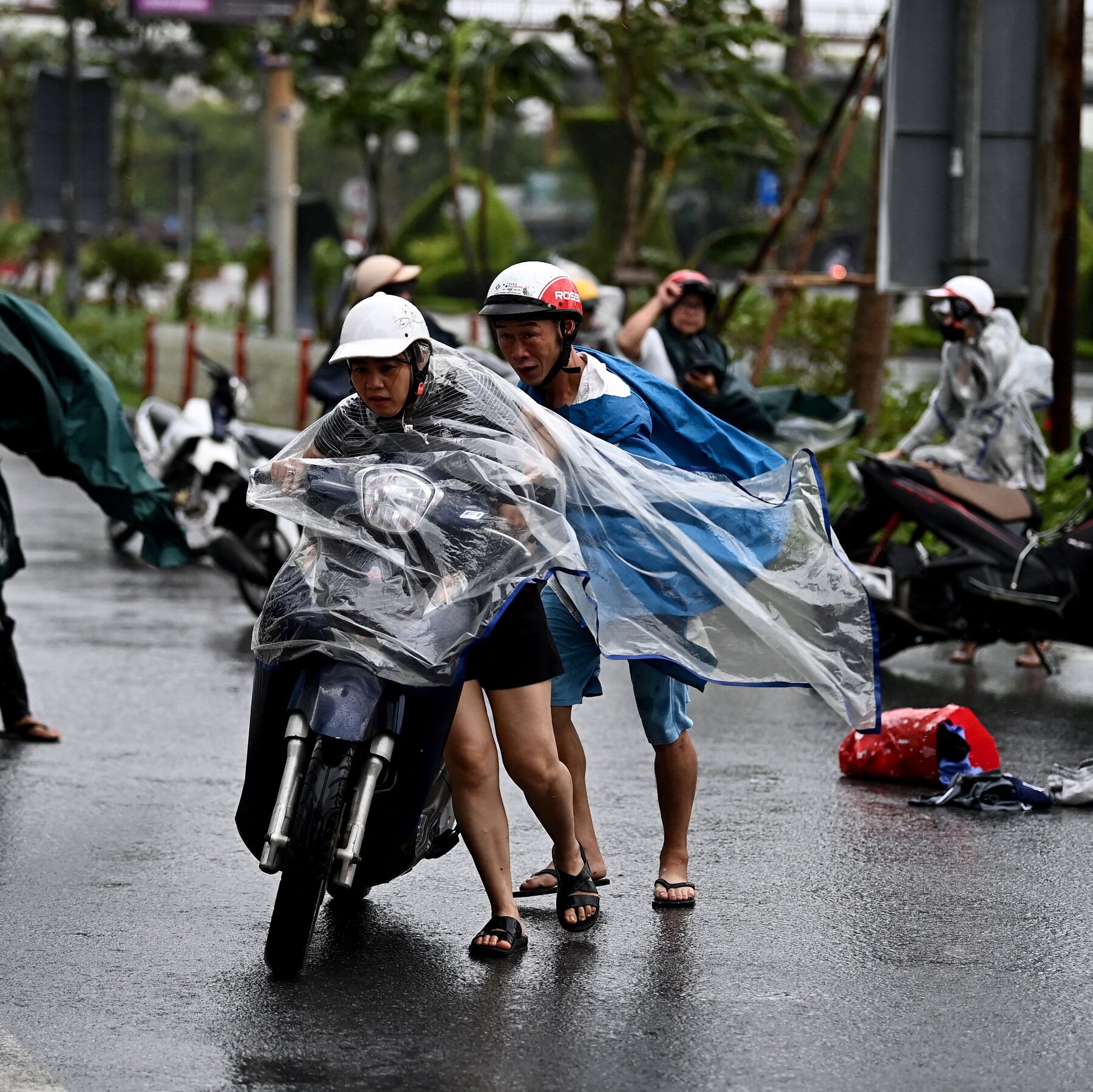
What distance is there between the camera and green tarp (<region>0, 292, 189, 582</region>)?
Answer: 7598 mm

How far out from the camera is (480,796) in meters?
5.07

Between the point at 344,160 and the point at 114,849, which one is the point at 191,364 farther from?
the point at 344,160

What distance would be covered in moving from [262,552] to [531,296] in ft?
20.9

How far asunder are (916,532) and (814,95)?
153 ft

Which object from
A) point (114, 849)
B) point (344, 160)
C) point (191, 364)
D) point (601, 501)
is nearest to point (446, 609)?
point (601, 501)

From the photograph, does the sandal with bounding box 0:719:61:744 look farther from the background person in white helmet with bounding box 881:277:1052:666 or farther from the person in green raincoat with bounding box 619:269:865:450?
the background person in white helmet with bounding box 881:277:1052:666

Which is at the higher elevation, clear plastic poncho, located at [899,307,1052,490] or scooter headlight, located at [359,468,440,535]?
scooter headlight, located at [359,468,440,535]

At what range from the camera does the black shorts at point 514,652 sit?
16.4ft

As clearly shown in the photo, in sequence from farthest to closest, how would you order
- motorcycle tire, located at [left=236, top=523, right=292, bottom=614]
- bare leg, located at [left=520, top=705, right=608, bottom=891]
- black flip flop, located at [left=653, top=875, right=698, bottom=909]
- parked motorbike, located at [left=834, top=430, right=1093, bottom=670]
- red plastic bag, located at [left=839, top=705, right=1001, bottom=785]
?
motorcycle tire, located at [left=236, top=523, right=292, bottom=614], parked motorbike, located at [left=834, top=430, right=1093, bottom=670], red plastic bag, located at [left=839, top=705, right=1001, bottom=785], bare leg, located at [left=520, top=705, right=608, bottom=891], black flip flop, located at [left=653, top=875, right=698, bottom=909]

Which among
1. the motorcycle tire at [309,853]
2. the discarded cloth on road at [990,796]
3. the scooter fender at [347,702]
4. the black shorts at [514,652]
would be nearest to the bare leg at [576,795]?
the black shorts at [514,652]

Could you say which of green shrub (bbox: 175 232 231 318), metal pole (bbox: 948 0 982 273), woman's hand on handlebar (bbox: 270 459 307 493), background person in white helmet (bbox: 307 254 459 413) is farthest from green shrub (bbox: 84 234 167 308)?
woman's hand on handlebar (bbox: 270 459 307 493)

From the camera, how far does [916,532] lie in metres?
9.80

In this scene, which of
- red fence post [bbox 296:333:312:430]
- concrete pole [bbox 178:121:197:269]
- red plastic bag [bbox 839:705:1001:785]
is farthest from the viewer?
concrete pole [bbox 178:121:197:269]

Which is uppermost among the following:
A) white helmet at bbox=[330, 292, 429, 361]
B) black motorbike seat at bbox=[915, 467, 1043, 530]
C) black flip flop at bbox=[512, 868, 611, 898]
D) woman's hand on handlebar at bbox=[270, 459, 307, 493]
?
white helmet at bbox=[330, 292, 429, 361]
